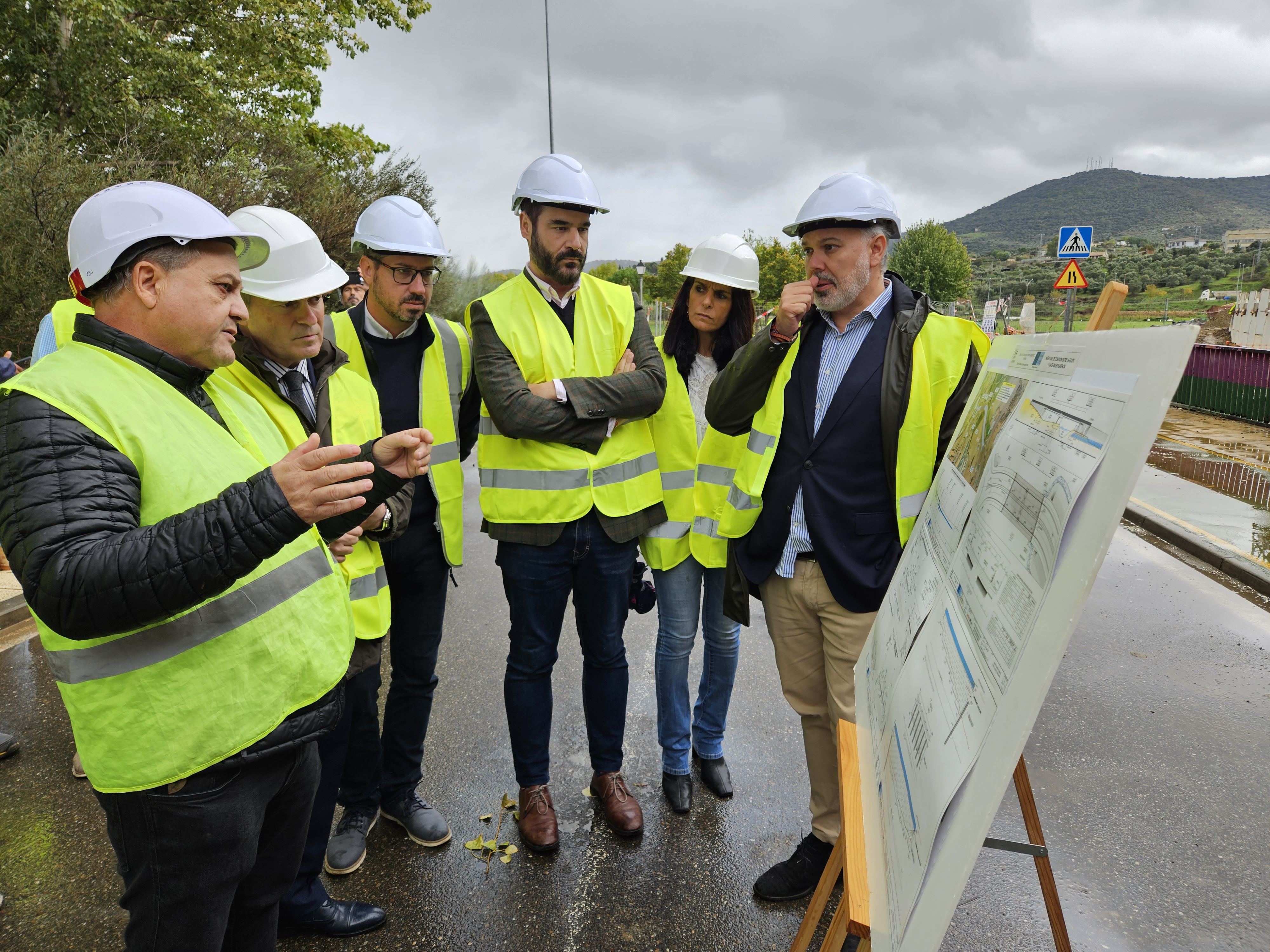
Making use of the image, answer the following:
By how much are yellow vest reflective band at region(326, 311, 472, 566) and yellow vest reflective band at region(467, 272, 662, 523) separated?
0.39 feet

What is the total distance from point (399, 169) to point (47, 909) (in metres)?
22.4

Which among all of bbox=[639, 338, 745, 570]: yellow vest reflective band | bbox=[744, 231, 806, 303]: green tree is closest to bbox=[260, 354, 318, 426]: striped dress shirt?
bbox=[639, 338, 745, 570]: yellow vest reflective band

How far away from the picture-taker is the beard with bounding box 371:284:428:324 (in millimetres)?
2768

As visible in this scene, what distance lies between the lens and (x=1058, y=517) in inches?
43.7

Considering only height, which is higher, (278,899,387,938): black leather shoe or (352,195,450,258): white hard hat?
(352,195,450,258): white hard hat

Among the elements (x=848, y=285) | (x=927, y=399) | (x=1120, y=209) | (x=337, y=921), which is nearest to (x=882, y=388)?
(x=927, y=399)

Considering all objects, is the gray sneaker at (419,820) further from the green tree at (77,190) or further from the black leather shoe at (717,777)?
the green tree at (77,190)

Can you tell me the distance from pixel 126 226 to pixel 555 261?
62.4 inches

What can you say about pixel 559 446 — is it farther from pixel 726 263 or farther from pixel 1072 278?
pixel 1072 278

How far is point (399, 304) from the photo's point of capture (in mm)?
2766

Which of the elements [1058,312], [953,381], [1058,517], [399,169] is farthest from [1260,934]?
[1058,312]

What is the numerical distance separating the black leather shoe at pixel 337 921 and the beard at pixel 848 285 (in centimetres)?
248

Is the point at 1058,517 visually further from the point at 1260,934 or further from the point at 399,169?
the point at 399,169

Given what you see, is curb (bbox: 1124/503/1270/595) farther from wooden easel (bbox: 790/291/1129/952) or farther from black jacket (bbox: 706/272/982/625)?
wooden easel (bbox: 790/291/1129/952)
